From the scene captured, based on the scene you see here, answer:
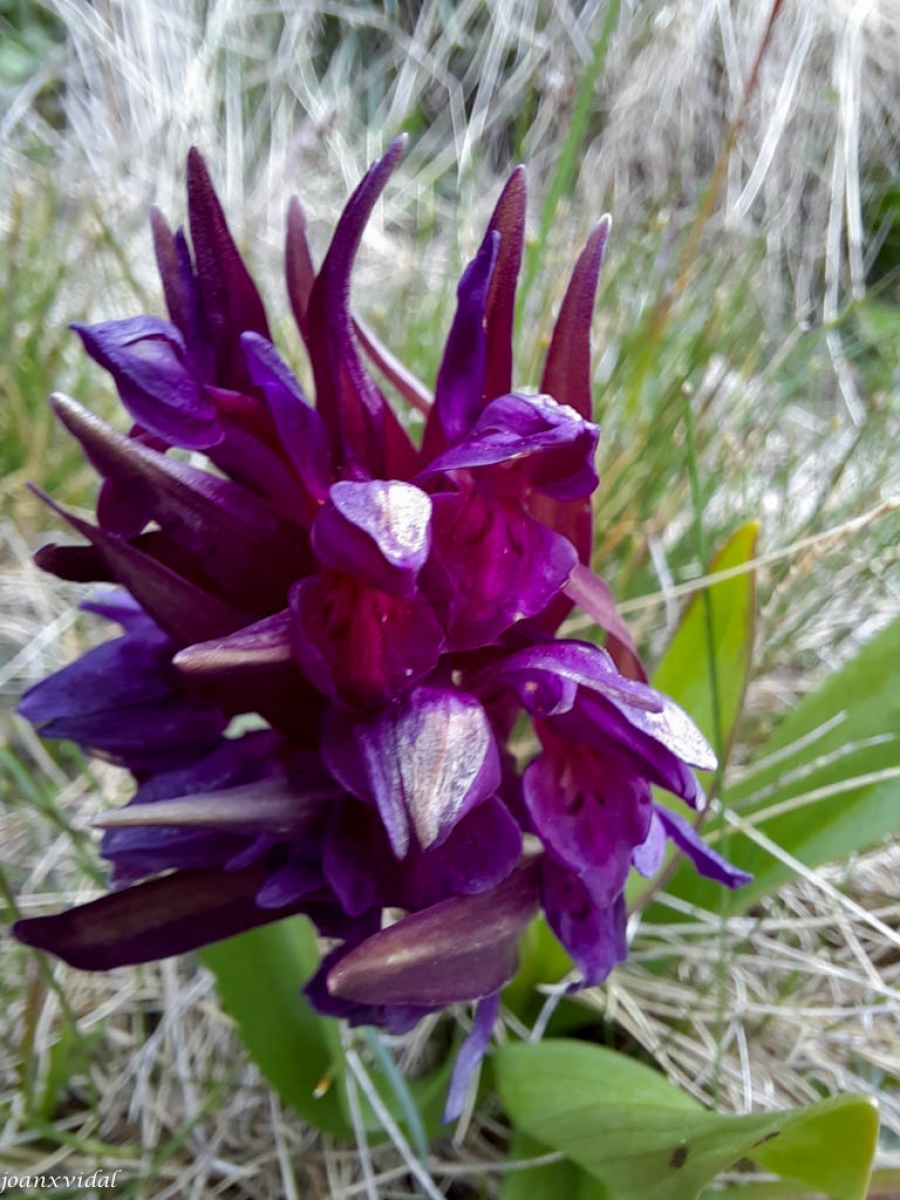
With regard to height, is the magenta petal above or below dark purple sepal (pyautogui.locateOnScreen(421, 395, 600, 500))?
above

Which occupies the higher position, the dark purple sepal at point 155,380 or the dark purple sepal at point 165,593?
the dark purple sepal at point 155,380

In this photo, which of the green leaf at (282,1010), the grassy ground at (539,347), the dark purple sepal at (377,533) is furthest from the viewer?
the grassy ground at (539,347)

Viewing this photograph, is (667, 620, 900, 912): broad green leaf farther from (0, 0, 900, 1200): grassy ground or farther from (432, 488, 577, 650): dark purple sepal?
(432, 488, 577, 650): dark purple sepal

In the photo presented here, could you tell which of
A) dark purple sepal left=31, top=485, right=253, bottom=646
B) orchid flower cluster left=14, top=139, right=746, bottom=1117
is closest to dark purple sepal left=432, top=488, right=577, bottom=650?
orchid flower cluster left=14, top=139, right=746, bottom=1117

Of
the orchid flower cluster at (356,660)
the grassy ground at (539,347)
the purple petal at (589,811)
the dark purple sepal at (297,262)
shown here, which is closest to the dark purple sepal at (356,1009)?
the orchid flower cluster at (356,660)

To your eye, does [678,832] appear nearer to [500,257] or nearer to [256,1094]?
[500,257]

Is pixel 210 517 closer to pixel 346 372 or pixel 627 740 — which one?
pixel 346 372

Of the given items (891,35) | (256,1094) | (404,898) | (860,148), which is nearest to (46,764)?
(256,1094)

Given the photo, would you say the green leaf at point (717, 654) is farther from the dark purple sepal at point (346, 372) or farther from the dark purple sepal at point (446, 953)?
the dark purple sepal at point (346, 372)
